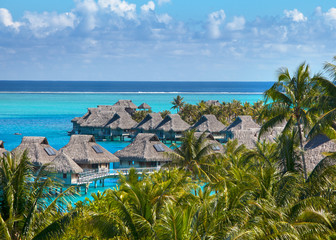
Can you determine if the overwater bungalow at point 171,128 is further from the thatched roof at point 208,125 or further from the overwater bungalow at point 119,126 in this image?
the overwater bungalow at point 119,126

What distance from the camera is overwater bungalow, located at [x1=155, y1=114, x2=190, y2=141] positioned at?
56.4 meters

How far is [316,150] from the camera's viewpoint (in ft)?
65.1

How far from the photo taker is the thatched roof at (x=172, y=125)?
2217 inches

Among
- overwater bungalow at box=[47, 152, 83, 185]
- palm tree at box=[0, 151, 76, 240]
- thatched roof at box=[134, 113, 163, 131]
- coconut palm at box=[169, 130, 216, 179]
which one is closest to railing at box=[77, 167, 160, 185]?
overwater bungalow at box=[47, 152, 83, 185]

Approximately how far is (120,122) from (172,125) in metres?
7.93

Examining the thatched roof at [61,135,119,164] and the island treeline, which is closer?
the island treeline

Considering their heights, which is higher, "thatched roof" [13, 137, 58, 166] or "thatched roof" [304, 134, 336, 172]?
"thatched roof" [304, 134, 336, 172]

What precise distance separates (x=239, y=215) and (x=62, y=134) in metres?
57.5

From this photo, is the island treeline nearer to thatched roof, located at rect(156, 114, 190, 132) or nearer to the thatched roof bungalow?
the thatched roof bungalow

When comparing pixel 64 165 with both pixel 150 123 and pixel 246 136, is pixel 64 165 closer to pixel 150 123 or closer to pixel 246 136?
pixel 246 136

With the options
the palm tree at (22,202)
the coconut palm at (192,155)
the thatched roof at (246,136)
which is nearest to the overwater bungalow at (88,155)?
the thatched roof at (246,136)

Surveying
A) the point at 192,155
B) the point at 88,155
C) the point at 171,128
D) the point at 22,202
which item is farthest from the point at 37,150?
the point at 171,128

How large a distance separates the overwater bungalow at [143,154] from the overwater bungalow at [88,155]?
1.02m

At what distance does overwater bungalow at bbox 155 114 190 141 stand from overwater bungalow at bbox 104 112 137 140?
196 inches
